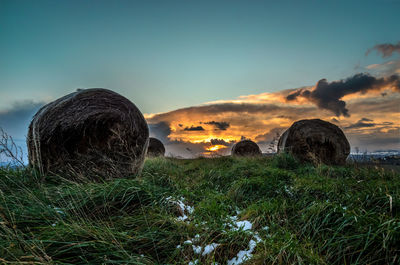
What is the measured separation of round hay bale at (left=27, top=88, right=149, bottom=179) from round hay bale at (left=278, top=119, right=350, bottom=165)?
5.55 metres

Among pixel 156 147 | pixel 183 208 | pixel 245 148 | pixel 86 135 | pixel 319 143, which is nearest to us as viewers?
pixel 183 208

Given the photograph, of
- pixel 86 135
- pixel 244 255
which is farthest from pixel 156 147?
pixel 244 255

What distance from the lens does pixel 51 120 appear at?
482 cm

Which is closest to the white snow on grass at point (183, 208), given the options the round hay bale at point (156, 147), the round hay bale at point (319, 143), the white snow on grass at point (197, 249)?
the white snow on grass at point (197, 249)

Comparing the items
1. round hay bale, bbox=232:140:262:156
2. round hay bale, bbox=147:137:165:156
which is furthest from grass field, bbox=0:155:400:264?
round hay bale, bbox=147:137:165:156

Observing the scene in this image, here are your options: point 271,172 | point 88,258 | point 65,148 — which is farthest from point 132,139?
point 88,258

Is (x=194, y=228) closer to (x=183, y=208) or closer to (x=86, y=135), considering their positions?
(x=183, y=208)

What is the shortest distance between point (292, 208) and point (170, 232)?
1.77m

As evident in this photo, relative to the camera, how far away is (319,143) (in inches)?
330

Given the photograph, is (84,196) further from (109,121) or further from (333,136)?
(333,136)

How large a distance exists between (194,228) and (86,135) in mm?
3547

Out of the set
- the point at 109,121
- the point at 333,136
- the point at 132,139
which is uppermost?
the point at 109,121

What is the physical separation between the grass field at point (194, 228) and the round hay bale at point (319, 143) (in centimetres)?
488

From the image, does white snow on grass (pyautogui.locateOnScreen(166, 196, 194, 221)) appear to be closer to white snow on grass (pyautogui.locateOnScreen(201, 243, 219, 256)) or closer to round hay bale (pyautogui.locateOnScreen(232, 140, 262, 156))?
white snow on grass (pyautogui.locateOnScreen(201, 243, 219, 256))
